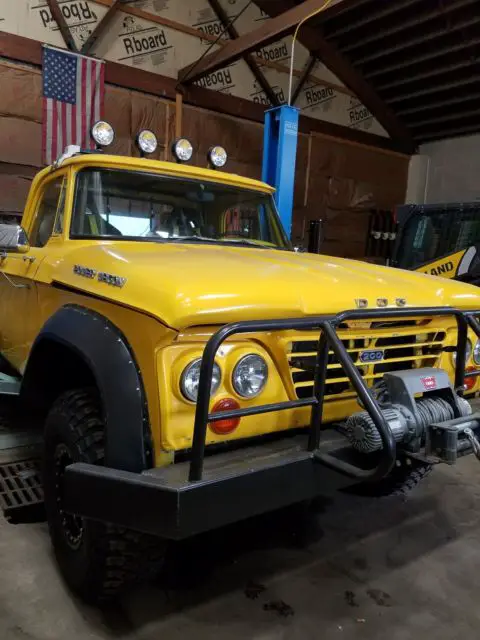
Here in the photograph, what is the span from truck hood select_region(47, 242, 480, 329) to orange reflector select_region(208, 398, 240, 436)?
11.3 inches

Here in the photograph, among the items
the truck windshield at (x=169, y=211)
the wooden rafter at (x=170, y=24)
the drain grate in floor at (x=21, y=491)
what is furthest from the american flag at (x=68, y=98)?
the drain grate in floor at (x=21, y=491)

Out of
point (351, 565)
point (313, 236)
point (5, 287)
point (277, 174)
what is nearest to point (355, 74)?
point (277, 174)

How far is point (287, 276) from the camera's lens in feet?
7.00

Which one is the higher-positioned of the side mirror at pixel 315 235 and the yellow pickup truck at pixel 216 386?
the side mirror at pixel 315 235

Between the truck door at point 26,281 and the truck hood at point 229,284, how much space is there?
10.9 inches

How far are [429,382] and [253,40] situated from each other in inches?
261

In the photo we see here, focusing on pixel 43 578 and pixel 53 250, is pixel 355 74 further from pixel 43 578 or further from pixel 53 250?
pixel 43 578

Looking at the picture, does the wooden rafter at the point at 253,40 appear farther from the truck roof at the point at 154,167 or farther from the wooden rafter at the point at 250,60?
the truck roof at the point at 154,167

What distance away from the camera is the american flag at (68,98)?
24.7 feet

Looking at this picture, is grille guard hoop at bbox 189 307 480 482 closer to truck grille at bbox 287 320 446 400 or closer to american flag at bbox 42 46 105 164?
truck grille at bbox 287 320 446 400

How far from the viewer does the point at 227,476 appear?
5.42 feet

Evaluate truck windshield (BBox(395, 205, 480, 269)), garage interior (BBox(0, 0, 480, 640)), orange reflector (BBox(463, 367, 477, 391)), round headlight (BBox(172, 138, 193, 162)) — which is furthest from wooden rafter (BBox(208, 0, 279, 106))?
orange reflector (BBox(463, 367, 477, 391))

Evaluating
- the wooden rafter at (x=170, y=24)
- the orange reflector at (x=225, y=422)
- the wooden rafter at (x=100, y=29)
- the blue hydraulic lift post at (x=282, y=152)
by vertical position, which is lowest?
the orange reflector at (x=225, y=422)

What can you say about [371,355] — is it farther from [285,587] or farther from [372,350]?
[285,587]
